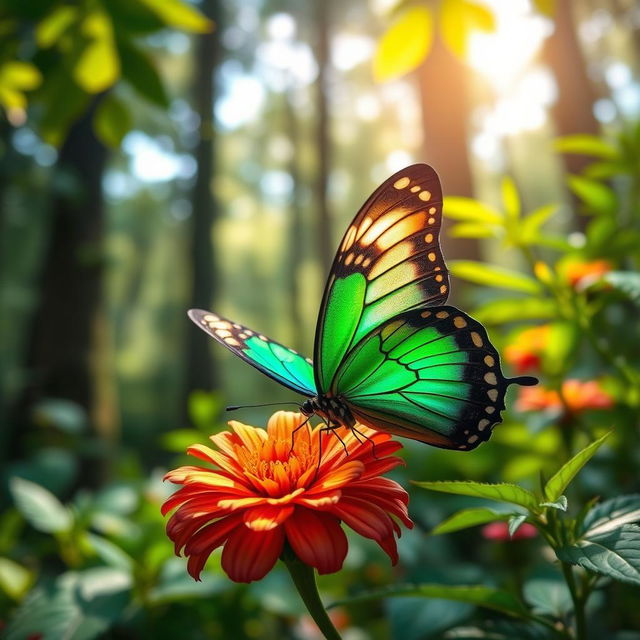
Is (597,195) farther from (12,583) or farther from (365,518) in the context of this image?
(12,583)

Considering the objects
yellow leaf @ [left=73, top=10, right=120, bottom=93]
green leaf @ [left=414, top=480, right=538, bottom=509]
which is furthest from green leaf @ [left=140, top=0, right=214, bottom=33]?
green leaf @ [left=414, top=480, right=538, bottom=509]

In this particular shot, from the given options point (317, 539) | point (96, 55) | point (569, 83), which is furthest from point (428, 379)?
point (569, 83)

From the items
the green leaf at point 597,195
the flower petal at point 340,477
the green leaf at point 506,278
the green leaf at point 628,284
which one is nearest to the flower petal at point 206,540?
the flower petal at point 340,477

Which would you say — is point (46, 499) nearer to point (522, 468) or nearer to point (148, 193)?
point (522, 468)

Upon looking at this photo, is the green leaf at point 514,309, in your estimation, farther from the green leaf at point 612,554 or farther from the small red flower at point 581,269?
the green leaf at point 612,554

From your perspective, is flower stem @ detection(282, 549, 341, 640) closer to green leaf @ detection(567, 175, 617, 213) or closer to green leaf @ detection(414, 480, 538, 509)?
green leaf @ detection(414, 480, 538, 509)

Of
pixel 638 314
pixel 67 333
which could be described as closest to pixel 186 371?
pixel 67 333
